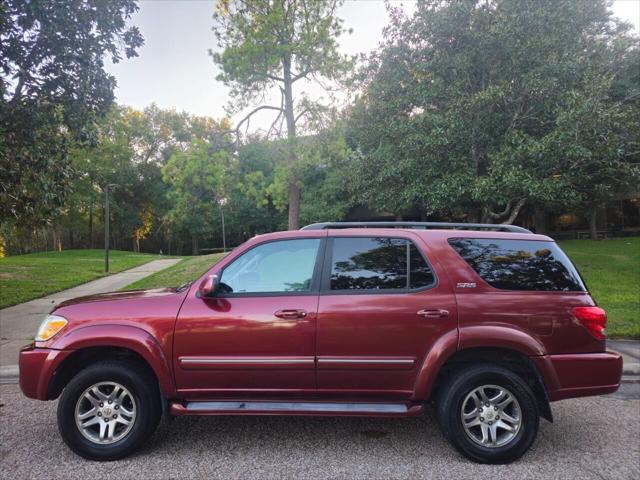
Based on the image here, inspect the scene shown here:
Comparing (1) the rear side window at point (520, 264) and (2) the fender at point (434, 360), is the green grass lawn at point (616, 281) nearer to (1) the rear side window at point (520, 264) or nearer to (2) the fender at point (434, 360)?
(1) the rear side window at point (520, 264)

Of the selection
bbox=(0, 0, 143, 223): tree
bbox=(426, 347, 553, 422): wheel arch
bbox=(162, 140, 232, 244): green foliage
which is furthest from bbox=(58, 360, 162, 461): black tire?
bbox=(162, 140, 232, 244): green foliage

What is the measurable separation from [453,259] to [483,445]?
146 centimetres

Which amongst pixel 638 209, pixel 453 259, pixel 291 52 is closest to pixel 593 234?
pixel 638 209

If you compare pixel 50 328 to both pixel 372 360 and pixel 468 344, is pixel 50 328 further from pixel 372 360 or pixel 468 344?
pixel 468 344

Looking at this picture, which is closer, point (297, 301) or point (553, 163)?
point (297, 301)

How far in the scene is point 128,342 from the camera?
3264mm

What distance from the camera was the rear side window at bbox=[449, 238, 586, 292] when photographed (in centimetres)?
338

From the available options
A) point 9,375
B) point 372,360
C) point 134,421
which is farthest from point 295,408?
point 9,375

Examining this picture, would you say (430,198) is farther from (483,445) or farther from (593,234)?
→ (593,234)

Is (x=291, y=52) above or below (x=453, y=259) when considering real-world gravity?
above

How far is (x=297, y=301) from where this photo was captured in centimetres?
332

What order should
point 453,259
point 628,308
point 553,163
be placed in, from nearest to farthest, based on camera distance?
point 453,259 < point 628,308 < point 553,163

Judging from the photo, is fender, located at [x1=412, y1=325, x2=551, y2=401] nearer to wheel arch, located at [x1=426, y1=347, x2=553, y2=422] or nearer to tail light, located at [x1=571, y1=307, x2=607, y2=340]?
wheel arch, located at [x1=426, y1=347, x2=553, y2=422]

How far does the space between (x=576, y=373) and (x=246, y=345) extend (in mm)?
2606
